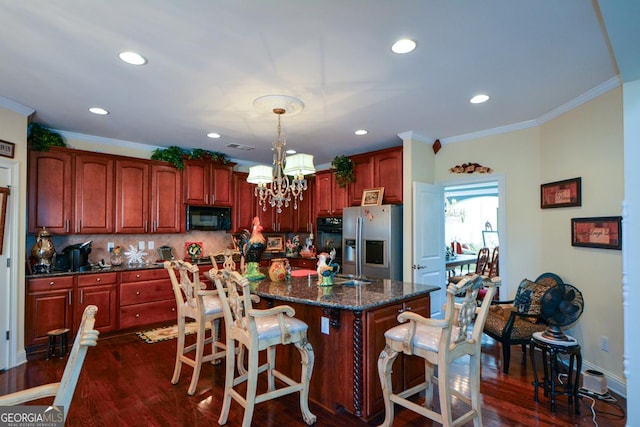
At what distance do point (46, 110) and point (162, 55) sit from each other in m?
2.06

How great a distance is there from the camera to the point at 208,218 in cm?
530

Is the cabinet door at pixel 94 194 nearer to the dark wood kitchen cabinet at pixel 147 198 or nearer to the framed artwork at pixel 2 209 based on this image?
the dark wood kitchen cabinet at pixel 147 198

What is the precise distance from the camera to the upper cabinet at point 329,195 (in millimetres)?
5355

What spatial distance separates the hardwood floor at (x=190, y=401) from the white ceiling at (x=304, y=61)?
238 cm

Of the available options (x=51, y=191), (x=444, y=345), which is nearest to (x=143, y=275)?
(x=51, y=191)

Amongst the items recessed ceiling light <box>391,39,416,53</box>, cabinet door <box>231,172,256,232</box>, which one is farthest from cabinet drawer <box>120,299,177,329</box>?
recessed ceiling light <box>391,39,416,53</box>

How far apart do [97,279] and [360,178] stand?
373cm

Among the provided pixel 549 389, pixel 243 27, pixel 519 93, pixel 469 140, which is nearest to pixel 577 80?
pixel 519 93

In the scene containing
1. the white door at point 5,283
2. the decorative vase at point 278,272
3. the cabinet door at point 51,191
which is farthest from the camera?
the cabinet door at point 51,191

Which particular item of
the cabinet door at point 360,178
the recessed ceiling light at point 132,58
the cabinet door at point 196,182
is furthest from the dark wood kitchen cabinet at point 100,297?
the cabinet door at point 360,178

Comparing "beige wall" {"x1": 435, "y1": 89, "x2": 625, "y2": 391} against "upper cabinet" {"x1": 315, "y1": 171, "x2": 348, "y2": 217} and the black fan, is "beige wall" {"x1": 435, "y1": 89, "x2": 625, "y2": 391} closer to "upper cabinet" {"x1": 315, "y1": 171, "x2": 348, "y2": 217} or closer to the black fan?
the black fan

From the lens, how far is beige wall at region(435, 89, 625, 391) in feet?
9.49

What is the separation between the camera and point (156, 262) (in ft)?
16.0

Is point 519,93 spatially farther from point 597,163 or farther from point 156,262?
point 156,262
